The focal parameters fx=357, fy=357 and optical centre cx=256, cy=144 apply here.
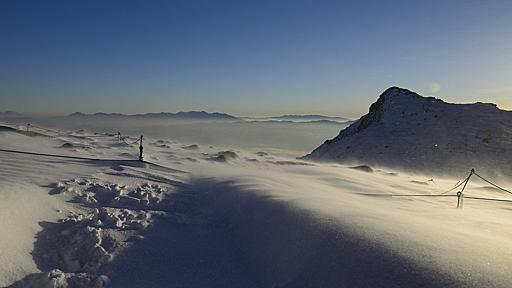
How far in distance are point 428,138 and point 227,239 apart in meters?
26.6

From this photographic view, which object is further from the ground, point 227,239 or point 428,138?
point 428,138

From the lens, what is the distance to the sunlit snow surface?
4.14 metres

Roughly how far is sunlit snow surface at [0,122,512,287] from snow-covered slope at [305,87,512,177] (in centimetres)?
1846

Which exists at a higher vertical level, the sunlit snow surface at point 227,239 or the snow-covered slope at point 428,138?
the snow-covered slope at point 428,138

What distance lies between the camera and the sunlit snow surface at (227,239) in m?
4.14

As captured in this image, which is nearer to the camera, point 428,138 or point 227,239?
point 227,239

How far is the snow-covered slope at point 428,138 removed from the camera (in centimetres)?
2561

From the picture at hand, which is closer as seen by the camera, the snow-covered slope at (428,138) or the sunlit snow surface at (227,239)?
A: the sunlit snow surface at (227,239)

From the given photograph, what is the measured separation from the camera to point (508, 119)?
97.0 feet

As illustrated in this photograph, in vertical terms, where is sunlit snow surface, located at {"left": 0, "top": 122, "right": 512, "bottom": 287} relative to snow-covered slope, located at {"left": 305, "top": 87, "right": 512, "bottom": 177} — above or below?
below

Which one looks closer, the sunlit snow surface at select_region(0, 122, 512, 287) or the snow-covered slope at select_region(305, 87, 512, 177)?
the sunlit snow surface at select_region(0, 122, 512, 287)

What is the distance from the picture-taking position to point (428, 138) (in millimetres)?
28797

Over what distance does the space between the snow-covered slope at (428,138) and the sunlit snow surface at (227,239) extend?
1846 cm

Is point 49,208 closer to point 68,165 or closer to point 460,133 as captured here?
point 68,165
